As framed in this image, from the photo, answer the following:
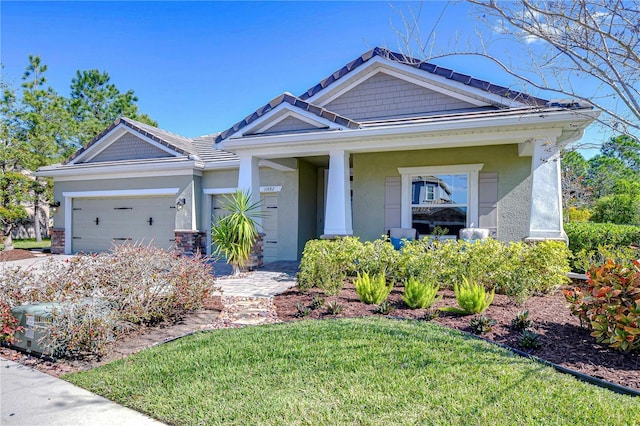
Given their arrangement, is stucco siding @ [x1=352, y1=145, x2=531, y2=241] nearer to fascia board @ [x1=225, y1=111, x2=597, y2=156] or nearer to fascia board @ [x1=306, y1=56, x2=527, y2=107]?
fascia board @ [x1=306, y1=56, x2=527, y2=107]

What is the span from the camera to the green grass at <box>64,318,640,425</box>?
9.21 feet

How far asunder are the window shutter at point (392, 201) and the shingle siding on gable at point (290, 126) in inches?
106

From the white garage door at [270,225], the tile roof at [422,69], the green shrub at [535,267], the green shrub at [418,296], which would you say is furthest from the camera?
the white garage door at [270,225]

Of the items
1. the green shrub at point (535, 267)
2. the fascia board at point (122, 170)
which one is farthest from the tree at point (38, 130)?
the green shrub at point (535, 267)

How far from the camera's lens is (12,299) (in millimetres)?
5270

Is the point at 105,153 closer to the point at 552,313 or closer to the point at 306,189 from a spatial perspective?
the point at 306,189

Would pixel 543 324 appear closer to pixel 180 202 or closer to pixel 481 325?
pixel 481 325

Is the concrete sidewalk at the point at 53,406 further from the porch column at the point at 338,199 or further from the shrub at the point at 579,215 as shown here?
the shrub at the point at 579,215

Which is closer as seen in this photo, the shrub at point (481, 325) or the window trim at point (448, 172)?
the shrub at point (481, 325)

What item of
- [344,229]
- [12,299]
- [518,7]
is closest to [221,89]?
[344,229]

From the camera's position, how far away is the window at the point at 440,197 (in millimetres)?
9875

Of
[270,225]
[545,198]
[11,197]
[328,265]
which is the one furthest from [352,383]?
[11,197]

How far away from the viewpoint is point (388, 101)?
428 inches

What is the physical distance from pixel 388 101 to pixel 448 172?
8.93ft
